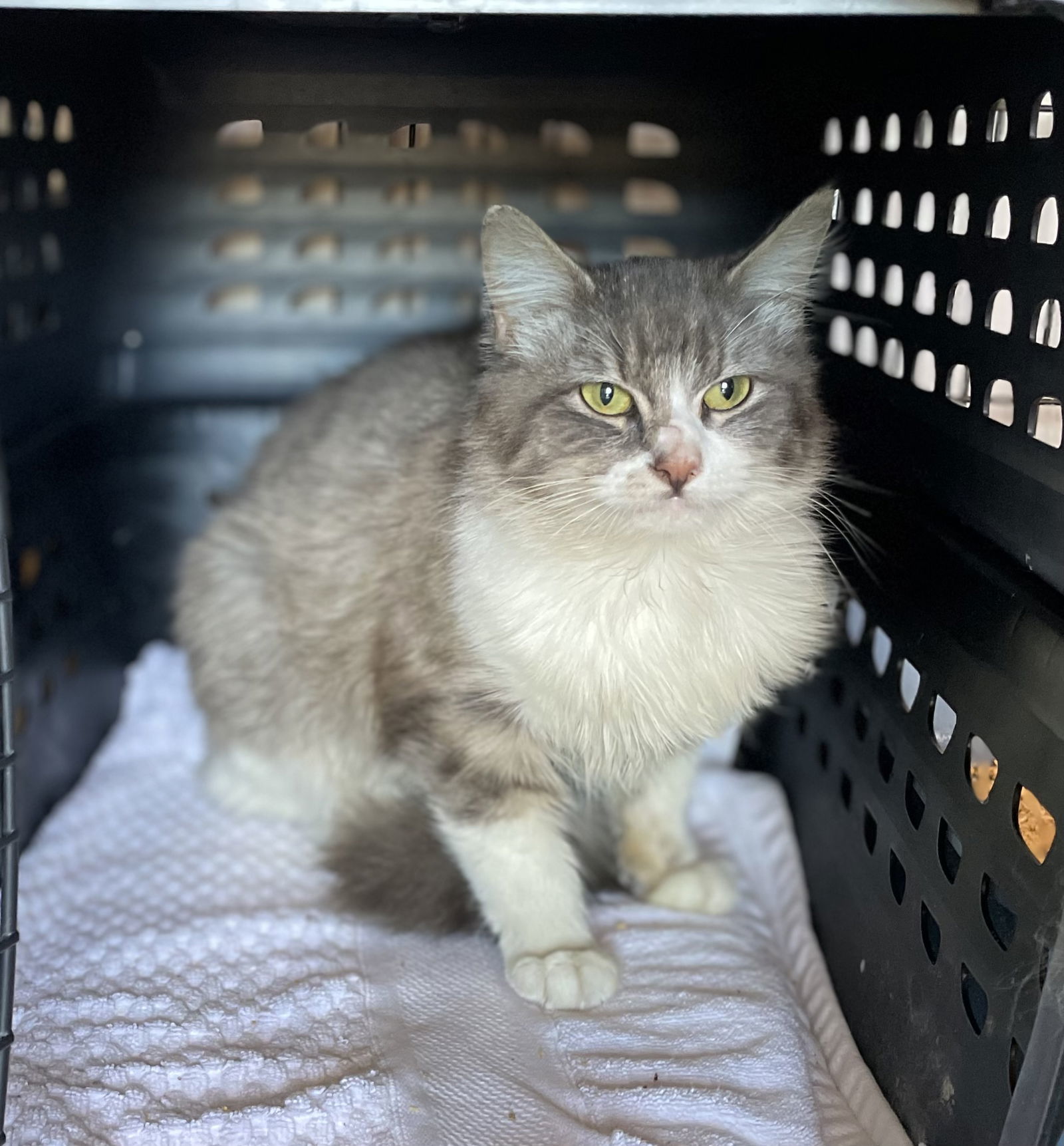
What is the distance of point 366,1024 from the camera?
1392mm

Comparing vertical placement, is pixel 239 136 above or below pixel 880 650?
above

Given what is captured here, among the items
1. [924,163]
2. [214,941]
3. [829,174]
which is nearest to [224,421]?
[214,941]

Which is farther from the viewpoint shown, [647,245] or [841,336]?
[647,245]

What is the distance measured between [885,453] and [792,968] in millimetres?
741

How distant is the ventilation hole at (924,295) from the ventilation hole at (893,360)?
7cm

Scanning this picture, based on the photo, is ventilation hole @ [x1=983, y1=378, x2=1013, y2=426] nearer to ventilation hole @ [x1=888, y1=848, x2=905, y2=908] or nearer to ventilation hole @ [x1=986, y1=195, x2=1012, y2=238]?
ventilation hole @ [x1=986, y1=195, x2=1012, y2=238]

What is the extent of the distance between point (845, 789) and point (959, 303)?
0.68m

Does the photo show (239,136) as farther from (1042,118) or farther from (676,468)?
(1042,118)

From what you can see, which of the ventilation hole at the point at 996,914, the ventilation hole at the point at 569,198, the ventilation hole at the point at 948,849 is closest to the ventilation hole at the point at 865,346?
the ventilation hole at the point at 569,198

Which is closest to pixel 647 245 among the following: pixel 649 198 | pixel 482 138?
pixel 649 198

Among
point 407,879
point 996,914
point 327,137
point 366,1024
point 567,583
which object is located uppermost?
point 327,137

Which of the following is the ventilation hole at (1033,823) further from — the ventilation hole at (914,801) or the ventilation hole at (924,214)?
the ventilation hole at (924,214)

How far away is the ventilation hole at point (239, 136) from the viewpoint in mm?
1984

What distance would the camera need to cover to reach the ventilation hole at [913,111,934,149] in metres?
1.39
